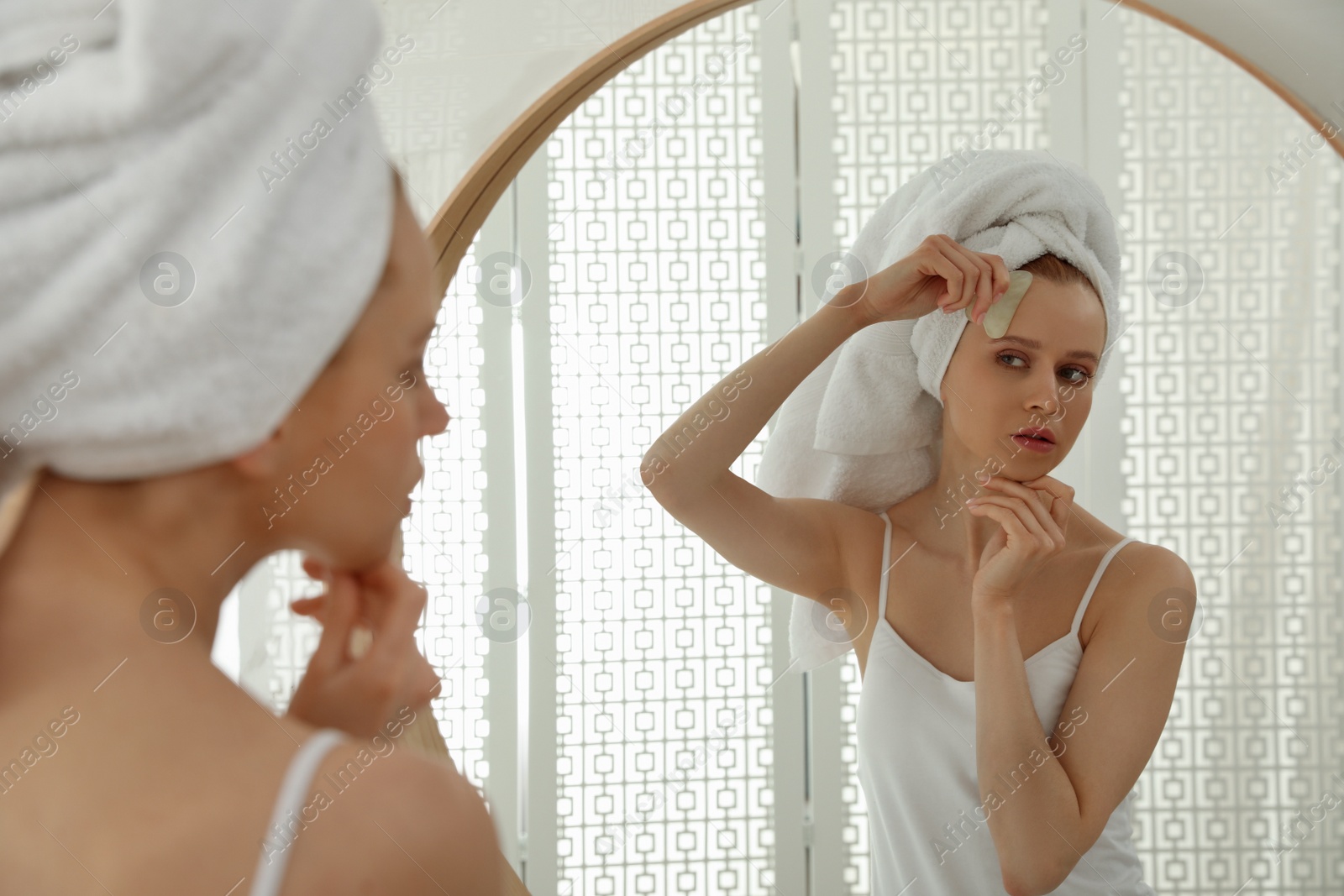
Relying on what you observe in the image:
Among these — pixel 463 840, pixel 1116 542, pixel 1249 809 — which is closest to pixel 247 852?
pixel 463 840

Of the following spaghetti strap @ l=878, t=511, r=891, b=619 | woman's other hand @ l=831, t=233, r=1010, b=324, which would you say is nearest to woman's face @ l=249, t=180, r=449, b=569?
woman's other hand @ l=831, t=233, r=1010, b=324

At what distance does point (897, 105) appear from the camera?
1.08 metres

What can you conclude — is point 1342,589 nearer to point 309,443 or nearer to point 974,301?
point 974,301

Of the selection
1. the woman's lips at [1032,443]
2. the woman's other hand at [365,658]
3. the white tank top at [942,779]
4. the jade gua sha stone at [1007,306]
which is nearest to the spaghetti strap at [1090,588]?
the white tank top at [942,779]

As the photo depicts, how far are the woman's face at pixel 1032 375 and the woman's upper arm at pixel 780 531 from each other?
0.15 metres

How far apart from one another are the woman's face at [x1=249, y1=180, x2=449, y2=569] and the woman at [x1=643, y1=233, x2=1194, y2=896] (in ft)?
1.87

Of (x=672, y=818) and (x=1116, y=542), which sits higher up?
(x=1116, y=542)

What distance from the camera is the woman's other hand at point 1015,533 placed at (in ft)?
2.60

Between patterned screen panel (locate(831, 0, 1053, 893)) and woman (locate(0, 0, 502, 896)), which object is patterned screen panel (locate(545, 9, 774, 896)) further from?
woman (locate(0, 0, 502, 896))

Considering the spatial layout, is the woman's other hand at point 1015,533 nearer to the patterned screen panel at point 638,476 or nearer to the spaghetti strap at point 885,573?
the spaghetti strap at point 885,573

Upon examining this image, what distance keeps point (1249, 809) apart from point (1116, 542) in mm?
477

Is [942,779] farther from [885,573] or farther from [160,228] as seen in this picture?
[160,228]

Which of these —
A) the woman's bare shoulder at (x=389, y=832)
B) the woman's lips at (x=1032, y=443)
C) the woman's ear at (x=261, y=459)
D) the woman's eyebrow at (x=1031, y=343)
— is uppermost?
the woman's eyebrow at (x=1031, y=343)

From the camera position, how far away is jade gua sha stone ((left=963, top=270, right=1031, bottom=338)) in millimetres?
803
